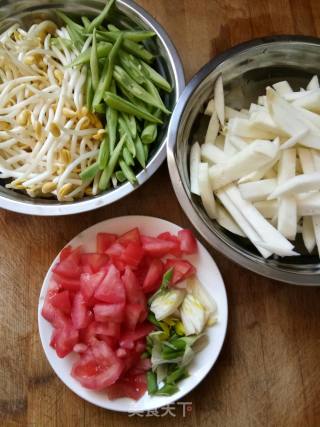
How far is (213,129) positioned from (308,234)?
0.47 m

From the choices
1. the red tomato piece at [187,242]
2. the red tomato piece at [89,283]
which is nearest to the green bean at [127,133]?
the red tomato piece at [187,242]

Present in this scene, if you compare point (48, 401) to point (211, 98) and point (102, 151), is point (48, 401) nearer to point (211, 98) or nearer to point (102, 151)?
point (102, 151)

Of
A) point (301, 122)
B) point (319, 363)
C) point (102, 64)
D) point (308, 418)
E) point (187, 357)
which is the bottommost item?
point (308, 418)

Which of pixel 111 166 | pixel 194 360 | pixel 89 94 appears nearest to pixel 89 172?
pixel 111 166

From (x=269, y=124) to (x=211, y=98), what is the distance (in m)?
0.28

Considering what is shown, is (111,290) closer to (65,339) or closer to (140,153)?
(65,339)

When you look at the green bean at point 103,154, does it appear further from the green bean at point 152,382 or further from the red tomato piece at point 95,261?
the green bean at point 152,382

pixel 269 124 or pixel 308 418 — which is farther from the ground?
pixel 269 124

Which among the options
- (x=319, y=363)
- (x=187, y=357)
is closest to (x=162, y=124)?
(x=187, y=357)

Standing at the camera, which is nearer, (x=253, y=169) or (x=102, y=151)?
(x=253, y=169)

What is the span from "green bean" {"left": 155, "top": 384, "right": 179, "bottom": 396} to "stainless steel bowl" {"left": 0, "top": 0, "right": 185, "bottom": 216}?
63 cm

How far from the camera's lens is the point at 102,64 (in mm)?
1688

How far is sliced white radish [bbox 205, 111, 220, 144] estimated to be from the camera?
64.9 inches

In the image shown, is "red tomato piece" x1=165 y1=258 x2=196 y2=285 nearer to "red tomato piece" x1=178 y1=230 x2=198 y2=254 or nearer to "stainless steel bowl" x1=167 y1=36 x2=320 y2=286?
"red tomato piece" x1=178 y1=230 x2=198 y2=254
